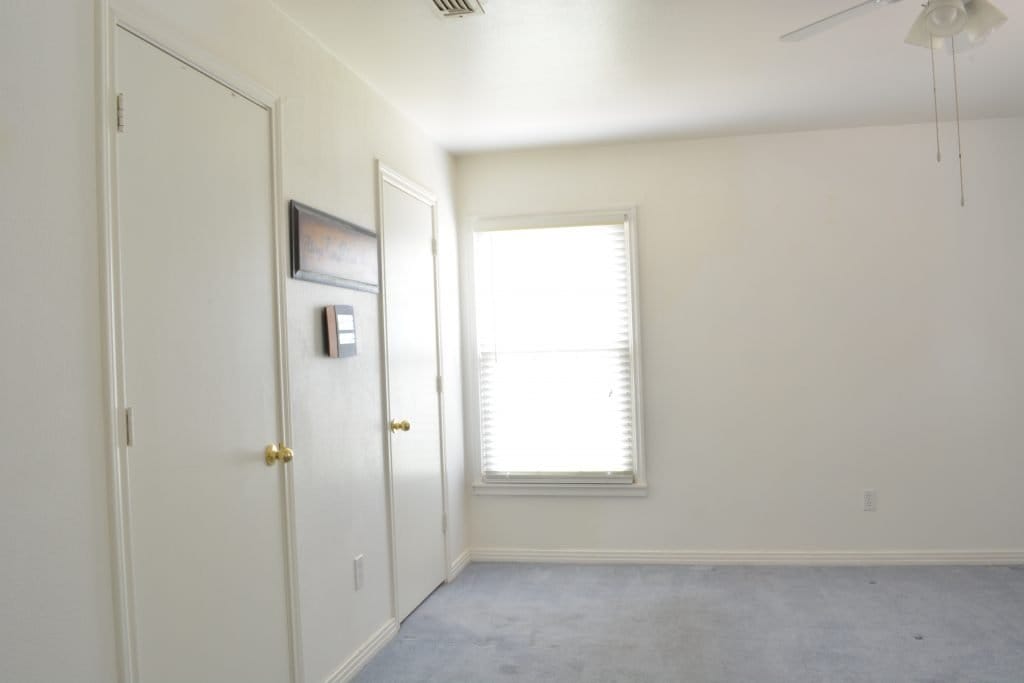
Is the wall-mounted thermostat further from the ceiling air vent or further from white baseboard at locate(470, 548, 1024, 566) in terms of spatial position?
white baseboard at locate(470, 548, 1024, 566)

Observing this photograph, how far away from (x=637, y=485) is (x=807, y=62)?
8.11 ft

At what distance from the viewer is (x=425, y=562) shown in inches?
165

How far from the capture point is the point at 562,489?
4.93 metres

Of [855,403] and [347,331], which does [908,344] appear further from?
[347,331]

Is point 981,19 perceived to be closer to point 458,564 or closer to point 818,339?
point 818,339

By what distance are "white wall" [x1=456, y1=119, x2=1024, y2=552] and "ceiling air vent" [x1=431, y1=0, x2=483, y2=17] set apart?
7.11 feet

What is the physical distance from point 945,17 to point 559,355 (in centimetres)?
289

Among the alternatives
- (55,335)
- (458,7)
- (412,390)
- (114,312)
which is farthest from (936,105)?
(55,335)

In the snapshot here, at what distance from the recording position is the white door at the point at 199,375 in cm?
204

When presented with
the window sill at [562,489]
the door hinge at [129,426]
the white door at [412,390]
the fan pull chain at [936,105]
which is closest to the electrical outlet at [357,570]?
the white door at [412,390]

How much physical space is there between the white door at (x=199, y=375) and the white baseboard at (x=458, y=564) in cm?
186

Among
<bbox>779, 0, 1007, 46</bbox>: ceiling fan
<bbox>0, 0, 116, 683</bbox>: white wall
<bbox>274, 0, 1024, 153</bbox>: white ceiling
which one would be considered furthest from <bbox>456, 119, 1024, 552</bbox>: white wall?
<bbox>0, 0, 116, 683</bbox>: white wall

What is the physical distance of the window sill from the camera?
16.0 ft

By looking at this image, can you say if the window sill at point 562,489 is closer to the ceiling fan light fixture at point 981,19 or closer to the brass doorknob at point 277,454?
the brass doorknob at point 277,454
